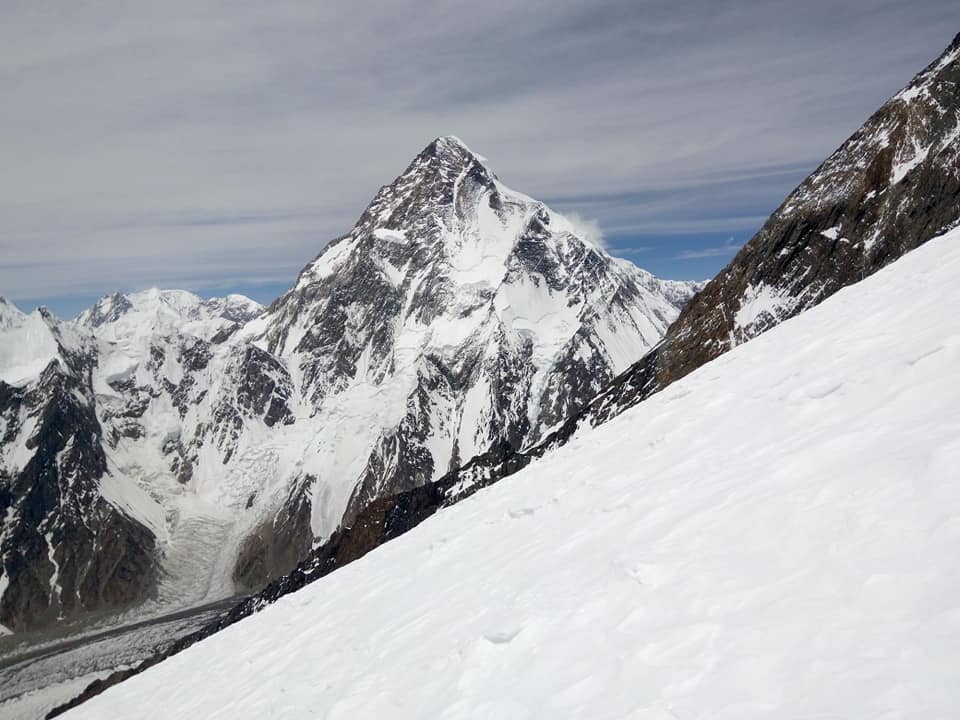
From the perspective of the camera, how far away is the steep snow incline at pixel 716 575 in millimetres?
4020

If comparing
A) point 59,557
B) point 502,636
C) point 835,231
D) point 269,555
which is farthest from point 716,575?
point 59,557

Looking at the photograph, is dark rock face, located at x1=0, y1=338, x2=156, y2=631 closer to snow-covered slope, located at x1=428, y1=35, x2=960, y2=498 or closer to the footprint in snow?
snow-covered slope, located at x1=428, y1=35, x2=960, y2=498

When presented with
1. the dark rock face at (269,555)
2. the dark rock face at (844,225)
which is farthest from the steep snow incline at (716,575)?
the dark rock face at (269,555)

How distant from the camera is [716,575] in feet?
17.6

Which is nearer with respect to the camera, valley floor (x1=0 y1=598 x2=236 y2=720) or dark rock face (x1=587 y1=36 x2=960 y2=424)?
dark rock face (x1=587 y1=36 x2=960 y2=424)

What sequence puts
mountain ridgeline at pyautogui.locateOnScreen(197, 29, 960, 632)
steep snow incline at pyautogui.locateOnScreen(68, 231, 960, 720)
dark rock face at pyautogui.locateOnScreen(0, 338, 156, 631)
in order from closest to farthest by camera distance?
1. steep snow incline at pyautogui.locateOnScreen(68, 231, 960, 720)
2. mountain ridgeline at pyautogui.locateOnScreen(197, 29, 960, 632)
3. dark rock face at pyautogui.locateOnScreen(0, 338, 156, 631)

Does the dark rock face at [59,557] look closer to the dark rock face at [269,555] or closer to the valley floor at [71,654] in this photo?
the valley floor at [71,654]

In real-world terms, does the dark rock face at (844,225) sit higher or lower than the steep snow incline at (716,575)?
higher

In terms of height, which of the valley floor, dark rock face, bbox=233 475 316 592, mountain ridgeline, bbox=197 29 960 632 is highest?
mountain ridgeline, bbox=197 29 960 632

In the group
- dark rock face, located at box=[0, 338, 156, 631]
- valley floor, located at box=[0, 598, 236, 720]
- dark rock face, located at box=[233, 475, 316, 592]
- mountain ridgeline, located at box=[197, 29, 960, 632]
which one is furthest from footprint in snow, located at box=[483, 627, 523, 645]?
dark rock face, located at box=[0, 338, 156, 631]

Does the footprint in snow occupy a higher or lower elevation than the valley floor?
higher

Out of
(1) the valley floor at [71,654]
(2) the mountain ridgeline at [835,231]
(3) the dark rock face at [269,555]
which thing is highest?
(2) the mountain ridgeline at [835,231]

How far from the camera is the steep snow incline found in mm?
4020

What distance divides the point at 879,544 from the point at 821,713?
59.3 inches
